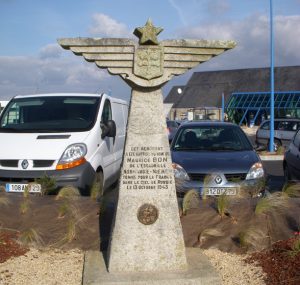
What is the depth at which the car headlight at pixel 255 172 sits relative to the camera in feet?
26.9

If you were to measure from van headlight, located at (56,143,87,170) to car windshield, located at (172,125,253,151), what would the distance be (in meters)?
2.08

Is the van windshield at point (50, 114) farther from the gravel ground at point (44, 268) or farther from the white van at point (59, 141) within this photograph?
the gravel ground at point (44, 268)

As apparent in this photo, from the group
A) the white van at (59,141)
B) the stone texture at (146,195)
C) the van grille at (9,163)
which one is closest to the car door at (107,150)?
the white van at (59,141)

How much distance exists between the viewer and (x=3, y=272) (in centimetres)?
523

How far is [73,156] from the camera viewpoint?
26.2ft

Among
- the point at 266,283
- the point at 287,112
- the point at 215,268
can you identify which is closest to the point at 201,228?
the point at 215,268

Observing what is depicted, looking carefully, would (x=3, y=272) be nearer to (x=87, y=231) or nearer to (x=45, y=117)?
(x=87, y=231)

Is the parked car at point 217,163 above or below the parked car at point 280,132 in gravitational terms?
below

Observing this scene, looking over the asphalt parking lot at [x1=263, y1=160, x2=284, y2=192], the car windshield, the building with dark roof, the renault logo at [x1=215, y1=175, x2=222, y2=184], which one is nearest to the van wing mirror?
the car windshield

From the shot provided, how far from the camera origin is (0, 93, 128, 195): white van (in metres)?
7.88

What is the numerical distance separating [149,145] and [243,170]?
135 inches

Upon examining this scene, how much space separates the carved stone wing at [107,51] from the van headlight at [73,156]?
322 cm

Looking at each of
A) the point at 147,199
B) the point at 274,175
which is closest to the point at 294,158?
the point at 274,175

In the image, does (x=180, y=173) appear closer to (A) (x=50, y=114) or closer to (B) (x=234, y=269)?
(A) (x=50, y=114)
